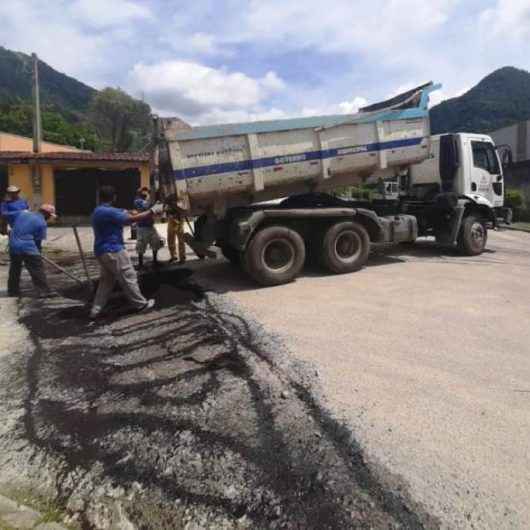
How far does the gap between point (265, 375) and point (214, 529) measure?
5.45ft

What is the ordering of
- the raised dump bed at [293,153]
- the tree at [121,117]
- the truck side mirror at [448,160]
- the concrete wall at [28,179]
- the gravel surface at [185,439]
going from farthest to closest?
the tree at [121,117] < the concrete wall at [28,179] < the truck side mirror at [448,160] < the raised dump bed at [293,153] < the gravel surface at [185,439]

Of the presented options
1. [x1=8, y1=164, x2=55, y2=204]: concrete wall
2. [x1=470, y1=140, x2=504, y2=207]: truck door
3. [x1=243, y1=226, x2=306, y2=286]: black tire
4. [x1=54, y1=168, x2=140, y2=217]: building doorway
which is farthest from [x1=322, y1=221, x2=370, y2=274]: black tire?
[x1=8, y1=164, x2=55, y2=204]: concrete wall

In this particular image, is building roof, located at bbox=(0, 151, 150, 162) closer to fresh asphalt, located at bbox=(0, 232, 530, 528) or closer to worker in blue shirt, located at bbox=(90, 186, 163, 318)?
worker in blue shirt, located at bbox=(90, 186, 163, 318)

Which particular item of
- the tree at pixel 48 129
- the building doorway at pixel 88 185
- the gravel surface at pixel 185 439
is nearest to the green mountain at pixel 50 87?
the tree at pixel 48 129

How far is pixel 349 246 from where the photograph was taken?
781cm

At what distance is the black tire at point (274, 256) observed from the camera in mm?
6863

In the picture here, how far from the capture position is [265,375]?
384 cm

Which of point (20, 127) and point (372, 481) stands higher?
point (20, 127)

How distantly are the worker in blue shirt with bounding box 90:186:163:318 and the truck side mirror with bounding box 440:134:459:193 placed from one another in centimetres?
646

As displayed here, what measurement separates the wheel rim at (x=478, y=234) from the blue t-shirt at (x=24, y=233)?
8.05 m

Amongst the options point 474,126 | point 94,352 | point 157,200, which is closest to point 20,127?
point 157,200

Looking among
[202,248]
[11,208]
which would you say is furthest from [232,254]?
[11,208]

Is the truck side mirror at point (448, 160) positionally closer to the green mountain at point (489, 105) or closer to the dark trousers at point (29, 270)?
the dark trousers at point (29, 270)

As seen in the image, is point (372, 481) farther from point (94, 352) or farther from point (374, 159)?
Result: point (374, 159)
